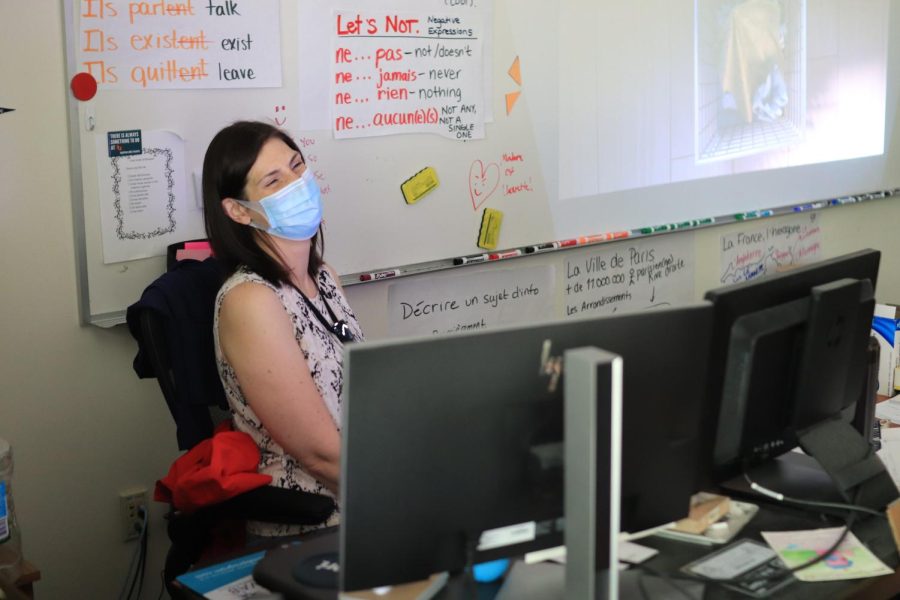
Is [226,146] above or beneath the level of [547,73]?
beneath

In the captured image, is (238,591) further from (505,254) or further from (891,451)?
(505,254)

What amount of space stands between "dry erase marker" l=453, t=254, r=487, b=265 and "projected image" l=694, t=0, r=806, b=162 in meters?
1.11

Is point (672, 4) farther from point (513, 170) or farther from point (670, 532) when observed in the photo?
point (670, 532)

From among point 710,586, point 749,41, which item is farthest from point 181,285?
point 749,41

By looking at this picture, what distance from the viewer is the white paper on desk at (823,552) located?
1529 mm

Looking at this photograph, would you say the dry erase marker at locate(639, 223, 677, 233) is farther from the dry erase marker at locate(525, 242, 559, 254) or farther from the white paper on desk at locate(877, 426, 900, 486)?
the white paper on desk at locate(877, 426, 900, 486)

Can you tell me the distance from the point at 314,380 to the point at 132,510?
74 cm

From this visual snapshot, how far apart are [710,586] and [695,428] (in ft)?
0.79

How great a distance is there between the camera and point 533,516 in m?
1.33

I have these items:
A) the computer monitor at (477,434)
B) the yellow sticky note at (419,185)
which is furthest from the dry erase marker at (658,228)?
the computer monitor at (477,434)

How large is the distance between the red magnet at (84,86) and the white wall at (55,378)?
0.02 meters

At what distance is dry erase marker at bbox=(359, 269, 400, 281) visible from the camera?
A: 108 inches

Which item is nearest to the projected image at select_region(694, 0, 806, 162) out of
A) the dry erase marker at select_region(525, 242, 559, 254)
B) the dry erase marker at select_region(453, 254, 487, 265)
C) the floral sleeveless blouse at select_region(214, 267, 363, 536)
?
the dry erase marker at select_region(525, 242, 559, 254)

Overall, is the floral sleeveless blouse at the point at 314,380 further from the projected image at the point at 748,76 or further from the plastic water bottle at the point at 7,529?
the projected image at the point at 748,76
